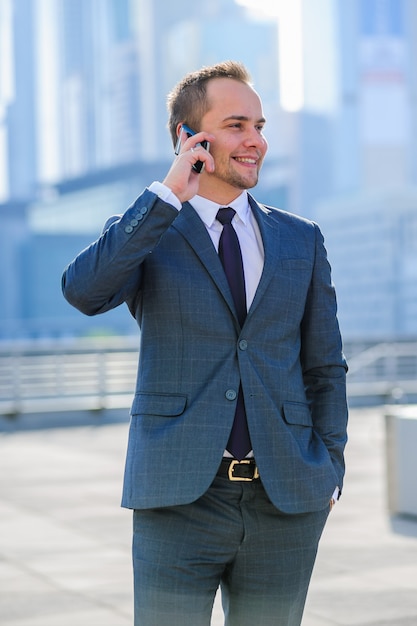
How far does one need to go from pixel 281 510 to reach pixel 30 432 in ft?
42.0

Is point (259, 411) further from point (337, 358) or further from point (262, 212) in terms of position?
point (262, 212)

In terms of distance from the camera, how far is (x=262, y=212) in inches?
106

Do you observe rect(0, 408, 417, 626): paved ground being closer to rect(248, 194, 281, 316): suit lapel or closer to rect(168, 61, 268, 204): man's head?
rect(248, 194, 281, 316): suit lapel

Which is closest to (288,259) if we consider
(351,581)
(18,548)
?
(351,581)

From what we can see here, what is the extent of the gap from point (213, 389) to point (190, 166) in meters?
0.48

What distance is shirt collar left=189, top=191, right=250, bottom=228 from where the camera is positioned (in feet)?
8.55

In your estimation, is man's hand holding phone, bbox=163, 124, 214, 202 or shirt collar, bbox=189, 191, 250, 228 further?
shirt collar, bbox=189, 191, 250, 228

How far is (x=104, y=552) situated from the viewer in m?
6.51

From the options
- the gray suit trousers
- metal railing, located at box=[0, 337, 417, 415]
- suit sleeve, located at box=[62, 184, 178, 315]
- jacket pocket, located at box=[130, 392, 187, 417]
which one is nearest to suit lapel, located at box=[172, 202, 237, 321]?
suit sleeve, located at box=[62, 184, 178, 315]

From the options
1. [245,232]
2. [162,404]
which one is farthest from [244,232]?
[162,404]

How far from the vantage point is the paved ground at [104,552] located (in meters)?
5.04

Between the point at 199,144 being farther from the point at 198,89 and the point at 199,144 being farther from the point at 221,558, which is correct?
the point at 221,558

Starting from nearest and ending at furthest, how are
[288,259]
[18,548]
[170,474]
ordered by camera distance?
[170,474] < [288,259] < [18,548]

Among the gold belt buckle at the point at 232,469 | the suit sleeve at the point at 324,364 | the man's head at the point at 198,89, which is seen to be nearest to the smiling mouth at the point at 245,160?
the man's head at the point at 198,89
